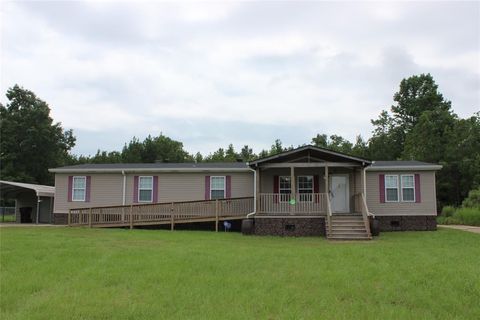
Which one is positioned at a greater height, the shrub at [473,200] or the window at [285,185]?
the window at [285,185]

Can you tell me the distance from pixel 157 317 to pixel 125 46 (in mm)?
11913

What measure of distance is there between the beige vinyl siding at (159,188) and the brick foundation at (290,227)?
321cm

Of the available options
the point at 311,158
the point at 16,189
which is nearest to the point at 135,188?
the point at 16,189

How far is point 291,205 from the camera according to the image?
1752 cm

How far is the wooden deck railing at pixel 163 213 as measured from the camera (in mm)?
19406

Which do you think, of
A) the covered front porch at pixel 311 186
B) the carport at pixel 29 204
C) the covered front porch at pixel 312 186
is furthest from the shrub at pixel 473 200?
the carport at pixel 29 204

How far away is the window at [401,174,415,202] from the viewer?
19.7 meters

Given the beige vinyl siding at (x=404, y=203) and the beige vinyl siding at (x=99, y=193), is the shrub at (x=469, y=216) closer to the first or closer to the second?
the beige vinyl siding at (x=404, y=203)

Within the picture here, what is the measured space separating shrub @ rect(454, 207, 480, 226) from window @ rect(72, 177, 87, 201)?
19.6 m

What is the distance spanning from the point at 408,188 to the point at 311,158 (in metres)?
4.71

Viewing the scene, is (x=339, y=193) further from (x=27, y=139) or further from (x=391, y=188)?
(x=27, y=139)

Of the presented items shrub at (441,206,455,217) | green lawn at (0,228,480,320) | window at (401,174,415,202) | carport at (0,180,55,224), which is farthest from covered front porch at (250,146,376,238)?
carport at (0,180,55,224)

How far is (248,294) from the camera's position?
22.3 feet

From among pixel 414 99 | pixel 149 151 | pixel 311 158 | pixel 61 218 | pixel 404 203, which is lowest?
pixel 61 218
